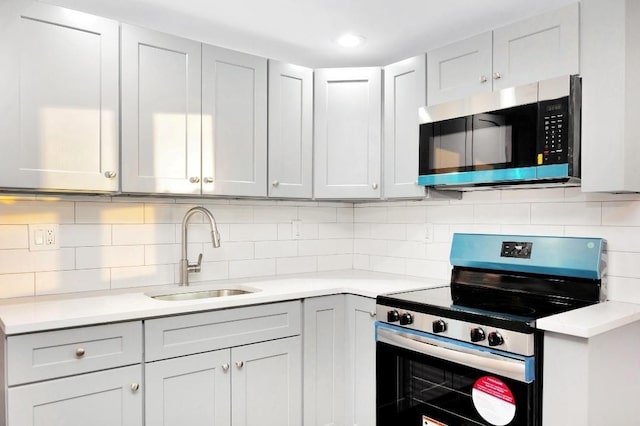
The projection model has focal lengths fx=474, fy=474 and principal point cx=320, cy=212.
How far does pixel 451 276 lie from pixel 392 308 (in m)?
0.58

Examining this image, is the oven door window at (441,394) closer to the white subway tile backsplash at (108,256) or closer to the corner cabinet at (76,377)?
the corner cabinet at (76,377)

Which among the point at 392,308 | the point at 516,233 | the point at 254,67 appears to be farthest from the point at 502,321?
the point at 254,67

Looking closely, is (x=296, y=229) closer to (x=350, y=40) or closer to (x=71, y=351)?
(x=350, y=40)

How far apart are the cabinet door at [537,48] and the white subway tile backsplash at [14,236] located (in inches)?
91.2

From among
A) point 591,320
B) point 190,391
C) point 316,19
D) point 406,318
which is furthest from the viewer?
point 316,19

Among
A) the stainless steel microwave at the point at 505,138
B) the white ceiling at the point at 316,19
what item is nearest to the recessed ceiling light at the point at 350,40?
the white ceiling at the point at 316,19

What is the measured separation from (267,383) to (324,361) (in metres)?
0.35

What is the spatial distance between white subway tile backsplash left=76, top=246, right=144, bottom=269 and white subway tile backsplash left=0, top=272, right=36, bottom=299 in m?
0.21

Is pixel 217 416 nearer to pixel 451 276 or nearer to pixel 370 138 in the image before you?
pixel 451 276

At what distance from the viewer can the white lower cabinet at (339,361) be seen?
7.98 ft

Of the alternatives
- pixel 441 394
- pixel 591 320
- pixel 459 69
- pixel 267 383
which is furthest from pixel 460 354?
pixel 459 69

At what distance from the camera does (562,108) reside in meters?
1.98

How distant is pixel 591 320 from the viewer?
1719 millimetres

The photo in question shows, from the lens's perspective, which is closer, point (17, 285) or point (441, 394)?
point (441, 394)
